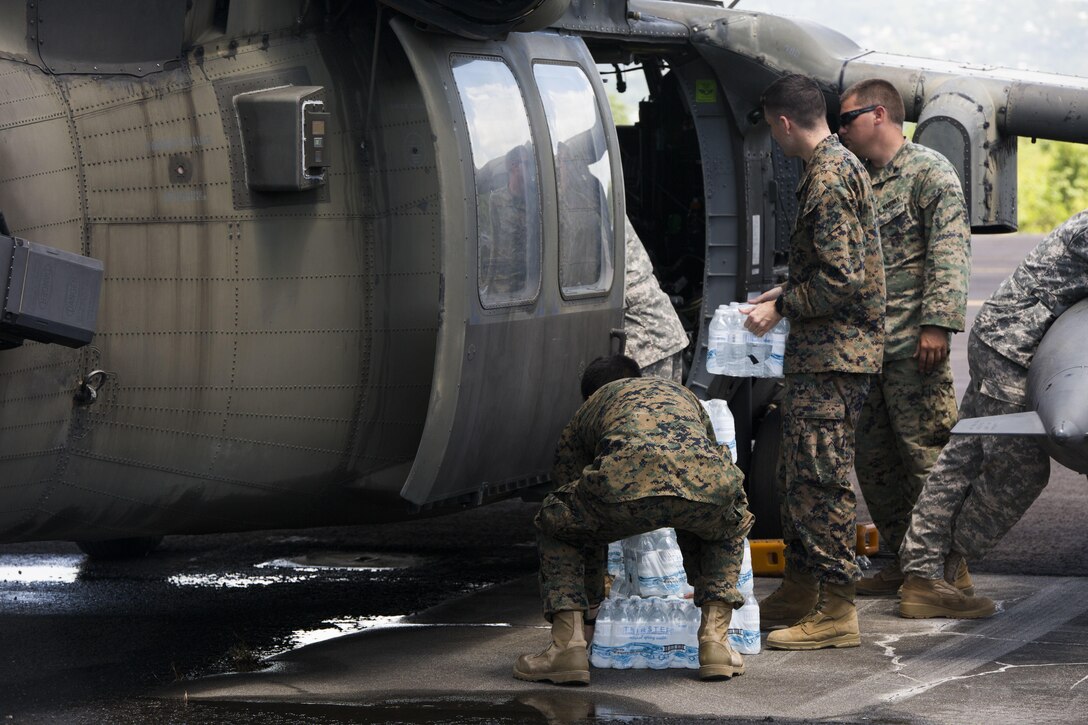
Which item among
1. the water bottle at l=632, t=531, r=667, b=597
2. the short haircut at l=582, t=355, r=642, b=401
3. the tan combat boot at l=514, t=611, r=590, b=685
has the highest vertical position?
the short haircut at l=582, t=355, r=642, b=401

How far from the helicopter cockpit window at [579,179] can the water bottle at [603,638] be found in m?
1.46

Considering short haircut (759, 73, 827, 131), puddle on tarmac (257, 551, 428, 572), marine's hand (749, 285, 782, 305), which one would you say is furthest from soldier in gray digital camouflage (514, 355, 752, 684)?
puddle on tarmac (257, 551, 428, 572)

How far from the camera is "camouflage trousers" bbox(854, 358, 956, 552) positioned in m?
7.70

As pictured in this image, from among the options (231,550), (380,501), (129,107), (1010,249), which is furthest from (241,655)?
(1010,249)

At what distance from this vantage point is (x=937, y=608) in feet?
24.5

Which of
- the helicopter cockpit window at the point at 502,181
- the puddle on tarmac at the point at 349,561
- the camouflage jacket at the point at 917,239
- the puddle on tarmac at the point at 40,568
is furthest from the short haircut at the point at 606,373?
the puddle on tarmac at the point at 40,568

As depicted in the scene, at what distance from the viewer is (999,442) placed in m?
7.20

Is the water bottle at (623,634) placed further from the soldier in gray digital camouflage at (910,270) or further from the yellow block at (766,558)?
the yellow block at (766,558)

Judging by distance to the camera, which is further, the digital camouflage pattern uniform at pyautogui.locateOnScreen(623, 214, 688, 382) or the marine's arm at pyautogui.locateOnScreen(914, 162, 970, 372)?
the digital camouflage pattern uniform at pyautogui.locateOnScreen(623, 214, 688, 382)

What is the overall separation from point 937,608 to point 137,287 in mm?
3813

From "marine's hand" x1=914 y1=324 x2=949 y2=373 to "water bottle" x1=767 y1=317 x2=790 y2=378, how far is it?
850mm

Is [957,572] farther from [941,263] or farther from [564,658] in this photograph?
[564,658]

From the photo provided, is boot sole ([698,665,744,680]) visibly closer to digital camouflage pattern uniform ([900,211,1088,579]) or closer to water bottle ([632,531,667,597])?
water bottle ([632,531,667,597])

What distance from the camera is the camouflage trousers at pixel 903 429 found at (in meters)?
7.70
